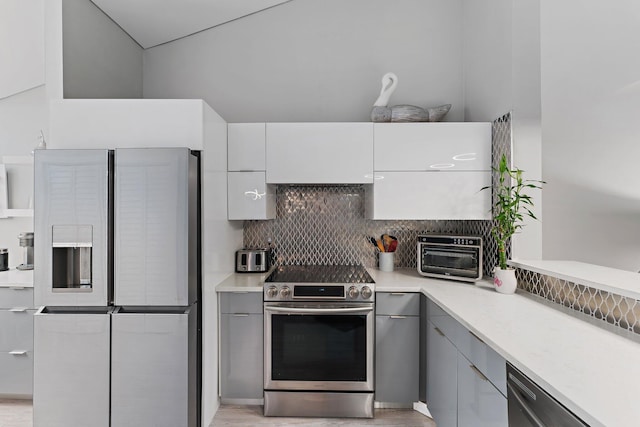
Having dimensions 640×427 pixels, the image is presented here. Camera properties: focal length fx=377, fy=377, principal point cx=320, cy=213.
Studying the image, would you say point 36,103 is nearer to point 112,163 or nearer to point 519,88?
point 112,163

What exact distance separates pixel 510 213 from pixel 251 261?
72.0 inches

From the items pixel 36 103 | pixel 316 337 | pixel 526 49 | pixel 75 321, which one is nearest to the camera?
pixel 75 321

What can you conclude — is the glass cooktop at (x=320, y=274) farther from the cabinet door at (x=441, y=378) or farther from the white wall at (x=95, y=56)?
the white wall at (x=95, y=56)

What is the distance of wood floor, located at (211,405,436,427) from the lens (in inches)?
93.8

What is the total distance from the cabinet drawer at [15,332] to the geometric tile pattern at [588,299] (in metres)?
3.22

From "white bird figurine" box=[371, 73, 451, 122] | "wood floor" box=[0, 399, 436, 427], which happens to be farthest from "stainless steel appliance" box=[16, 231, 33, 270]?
"white bird figurine" box=[371, 73, 451, 122]

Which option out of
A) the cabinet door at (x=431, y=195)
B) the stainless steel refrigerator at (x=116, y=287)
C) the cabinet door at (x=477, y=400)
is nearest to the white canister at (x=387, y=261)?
the cabinet door at (x=431, y=195)

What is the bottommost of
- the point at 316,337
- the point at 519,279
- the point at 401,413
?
the point at 401,413

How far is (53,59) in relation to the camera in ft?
7.45

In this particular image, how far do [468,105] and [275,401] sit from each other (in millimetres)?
2604

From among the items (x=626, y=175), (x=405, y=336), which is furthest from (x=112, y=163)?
(x=626, y=175)

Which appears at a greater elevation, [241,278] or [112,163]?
[112,163]

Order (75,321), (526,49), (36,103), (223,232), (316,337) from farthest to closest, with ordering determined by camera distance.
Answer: (36,103) < (223,232) < (316,337) < (526,49) < (75,321)

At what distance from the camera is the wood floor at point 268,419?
93.8 inches
